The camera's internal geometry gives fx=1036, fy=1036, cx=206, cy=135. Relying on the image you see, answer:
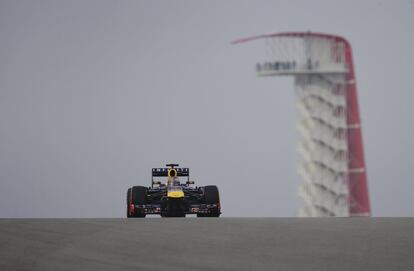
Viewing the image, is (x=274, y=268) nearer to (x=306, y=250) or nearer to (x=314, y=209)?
(x=306, y=250)

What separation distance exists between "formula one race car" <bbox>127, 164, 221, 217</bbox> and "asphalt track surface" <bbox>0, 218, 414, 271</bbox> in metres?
6.93

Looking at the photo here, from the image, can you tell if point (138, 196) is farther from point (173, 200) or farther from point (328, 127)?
point (328, 127)

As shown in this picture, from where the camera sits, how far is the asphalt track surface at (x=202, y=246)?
26.8 ft

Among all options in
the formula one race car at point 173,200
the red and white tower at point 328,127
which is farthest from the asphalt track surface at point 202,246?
the red and white tower at point 328,127

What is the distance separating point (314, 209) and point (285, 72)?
8.25 metres

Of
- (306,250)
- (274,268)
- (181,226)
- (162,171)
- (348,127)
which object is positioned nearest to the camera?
(274,268)

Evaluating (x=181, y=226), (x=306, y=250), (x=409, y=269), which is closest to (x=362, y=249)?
(x=306, y=250)

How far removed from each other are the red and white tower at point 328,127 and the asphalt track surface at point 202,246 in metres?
45.5

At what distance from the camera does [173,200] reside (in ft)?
61.0

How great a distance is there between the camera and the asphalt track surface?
8.16 meters

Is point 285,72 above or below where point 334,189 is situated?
above

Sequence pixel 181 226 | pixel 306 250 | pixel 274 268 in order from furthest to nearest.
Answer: pixel 181 226, pixel 306 250, pixel 274 268

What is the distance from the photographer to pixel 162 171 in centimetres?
2123

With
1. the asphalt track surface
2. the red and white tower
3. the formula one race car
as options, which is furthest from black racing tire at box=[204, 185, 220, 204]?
the red and white tower
